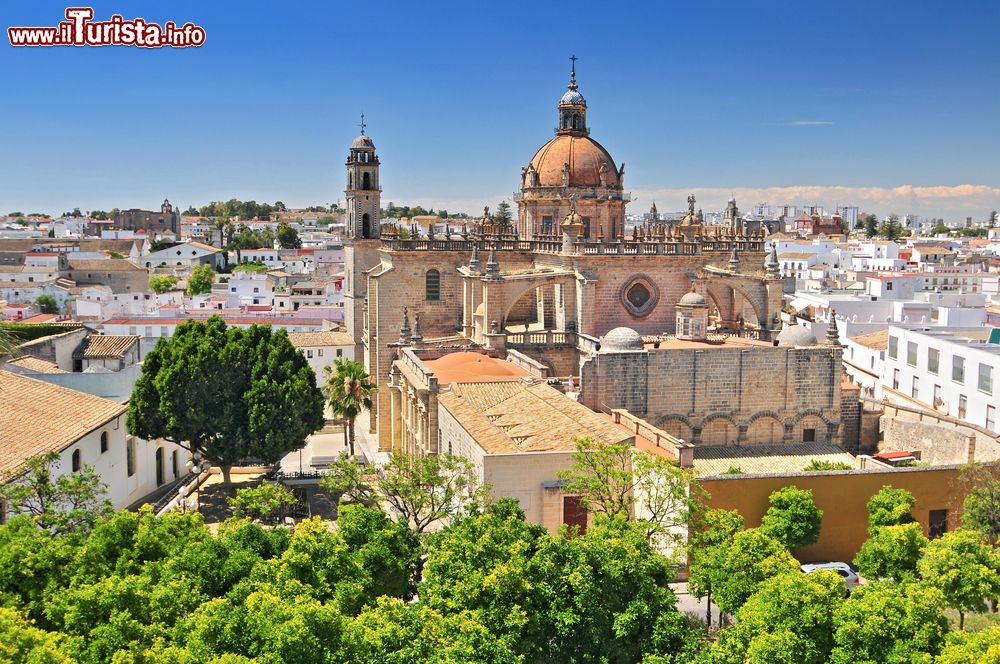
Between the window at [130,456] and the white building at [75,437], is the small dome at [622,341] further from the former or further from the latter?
the window at [130,456]

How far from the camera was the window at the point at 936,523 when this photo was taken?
2483 centimetres

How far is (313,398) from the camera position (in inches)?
1208

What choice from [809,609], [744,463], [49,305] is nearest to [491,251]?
[744,463]

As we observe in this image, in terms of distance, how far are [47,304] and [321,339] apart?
98.4 ft

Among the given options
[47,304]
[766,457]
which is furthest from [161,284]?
[766,457]

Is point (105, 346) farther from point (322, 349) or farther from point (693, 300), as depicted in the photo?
point (693, 300)

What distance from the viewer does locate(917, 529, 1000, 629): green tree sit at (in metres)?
17.7

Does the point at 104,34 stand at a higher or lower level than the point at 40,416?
higher

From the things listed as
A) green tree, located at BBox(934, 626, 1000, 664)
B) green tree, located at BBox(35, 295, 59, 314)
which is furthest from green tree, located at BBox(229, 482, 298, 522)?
green tree, located at BBox(35, 295, 59, 314)

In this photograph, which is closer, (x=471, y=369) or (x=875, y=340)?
(x=471, y=369)

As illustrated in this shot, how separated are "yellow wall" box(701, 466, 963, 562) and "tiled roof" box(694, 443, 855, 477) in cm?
328

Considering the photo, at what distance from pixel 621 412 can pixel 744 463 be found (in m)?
4.35

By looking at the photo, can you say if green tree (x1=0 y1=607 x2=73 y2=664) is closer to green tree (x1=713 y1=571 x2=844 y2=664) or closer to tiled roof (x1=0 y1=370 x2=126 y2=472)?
green tree (x1=713 y1=571 x2=844 y2=664)

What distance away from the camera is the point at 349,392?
3634 cm
